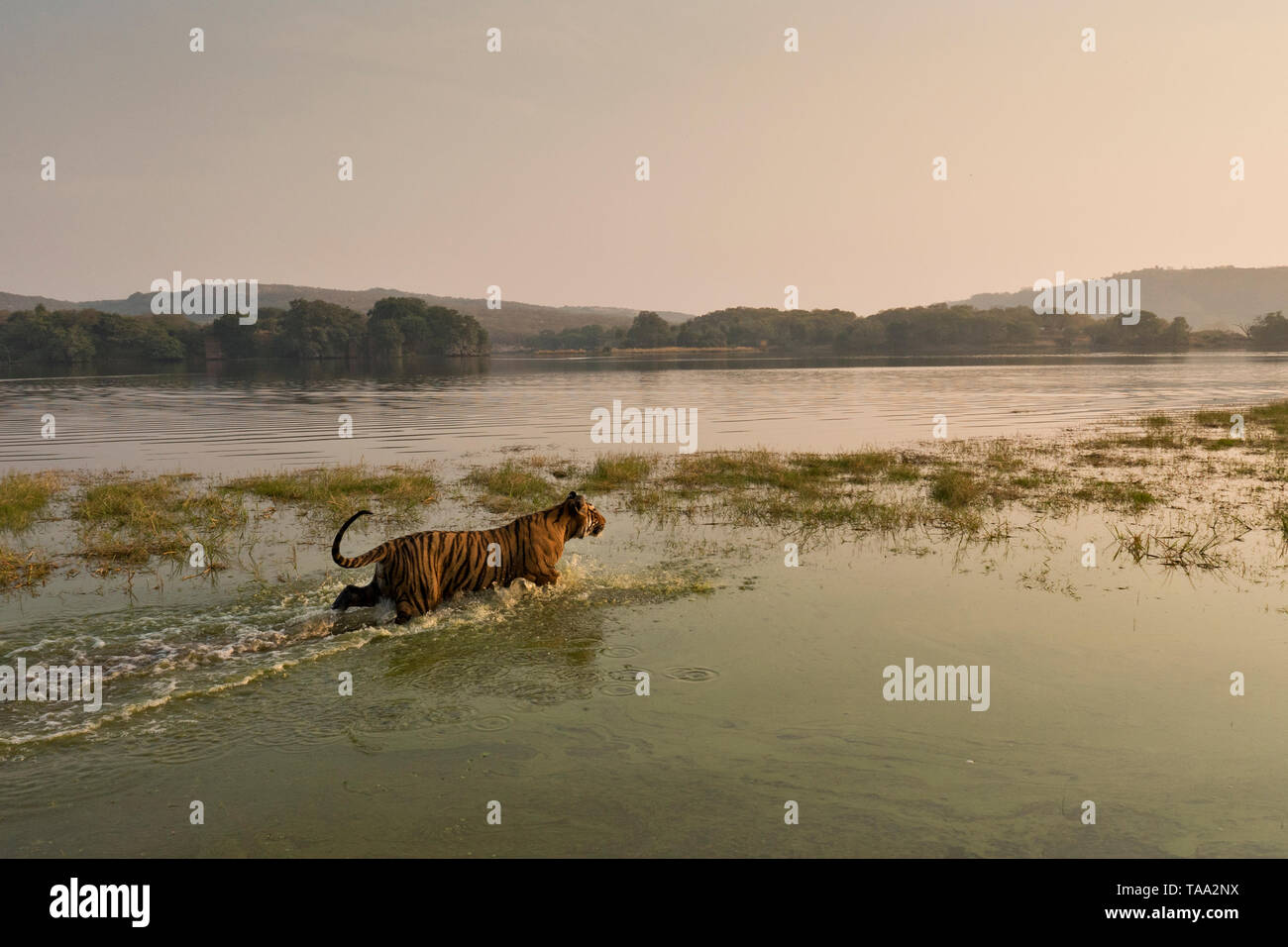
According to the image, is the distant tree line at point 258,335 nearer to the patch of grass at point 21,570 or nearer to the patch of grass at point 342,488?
the patch of grass at point 342,488

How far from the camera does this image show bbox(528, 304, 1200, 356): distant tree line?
14600cm

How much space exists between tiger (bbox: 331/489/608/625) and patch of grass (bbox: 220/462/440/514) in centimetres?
575

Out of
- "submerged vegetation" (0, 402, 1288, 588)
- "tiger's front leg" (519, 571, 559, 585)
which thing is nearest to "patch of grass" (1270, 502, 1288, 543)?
"submerged vegetation" (0, 402, 1288, 588)

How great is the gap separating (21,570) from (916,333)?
6501 inches

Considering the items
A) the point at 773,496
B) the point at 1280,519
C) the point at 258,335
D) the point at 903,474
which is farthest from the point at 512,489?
the point at 258,335

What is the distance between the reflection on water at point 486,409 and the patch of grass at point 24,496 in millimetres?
3157

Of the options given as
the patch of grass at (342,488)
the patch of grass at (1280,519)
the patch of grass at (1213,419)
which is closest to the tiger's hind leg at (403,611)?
the patch of grass at (342,488)

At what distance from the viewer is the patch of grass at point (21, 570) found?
10.0 meters

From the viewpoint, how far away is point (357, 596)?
→ 8.90m

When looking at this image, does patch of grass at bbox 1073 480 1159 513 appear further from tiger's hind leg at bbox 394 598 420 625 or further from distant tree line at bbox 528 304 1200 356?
distant tree line at bbox 528 304 1200 356

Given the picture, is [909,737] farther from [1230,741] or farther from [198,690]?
[198,690]

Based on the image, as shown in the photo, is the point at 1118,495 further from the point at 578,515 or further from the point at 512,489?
the point at 512,489
